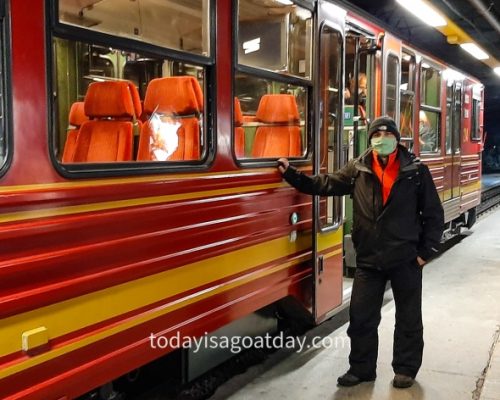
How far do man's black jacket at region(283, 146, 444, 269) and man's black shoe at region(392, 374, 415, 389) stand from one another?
72 centimetres

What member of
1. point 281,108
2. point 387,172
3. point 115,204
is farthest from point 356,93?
point 115,204

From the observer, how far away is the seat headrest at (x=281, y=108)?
383cm

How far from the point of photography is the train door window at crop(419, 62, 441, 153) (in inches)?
265

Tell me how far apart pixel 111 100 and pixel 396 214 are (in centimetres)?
174

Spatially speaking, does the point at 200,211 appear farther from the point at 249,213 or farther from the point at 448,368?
the point at 448,368

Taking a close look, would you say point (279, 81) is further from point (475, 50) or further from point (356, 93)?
point (475, 50)

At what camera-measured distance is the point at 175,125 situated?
116 inches

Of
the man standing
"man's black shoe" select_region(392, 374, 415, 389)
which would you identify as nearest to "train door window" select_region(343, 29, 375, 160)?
the man standing

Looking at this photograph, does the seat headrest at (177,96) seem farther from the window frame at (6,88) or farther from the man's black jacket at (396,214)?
the window frame at (6,88)

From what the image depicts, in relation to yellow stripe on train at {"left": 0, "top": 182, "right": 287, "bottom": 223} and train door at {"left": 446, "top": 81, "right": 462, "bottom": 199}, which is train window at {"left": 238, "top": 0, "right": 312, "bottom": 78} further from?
train door at {"left": 446, "top": 81, "right": 462, "bottom": 199}

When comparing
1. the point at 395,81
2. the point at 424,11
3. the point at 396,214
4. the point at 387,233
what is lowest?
the point at 387,233

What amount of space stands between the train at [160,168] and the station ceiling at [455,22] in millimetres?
1620

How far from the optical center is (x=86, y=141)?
9.49 ft

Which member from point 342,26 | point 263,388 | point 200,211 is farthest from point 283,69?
point 263,388
